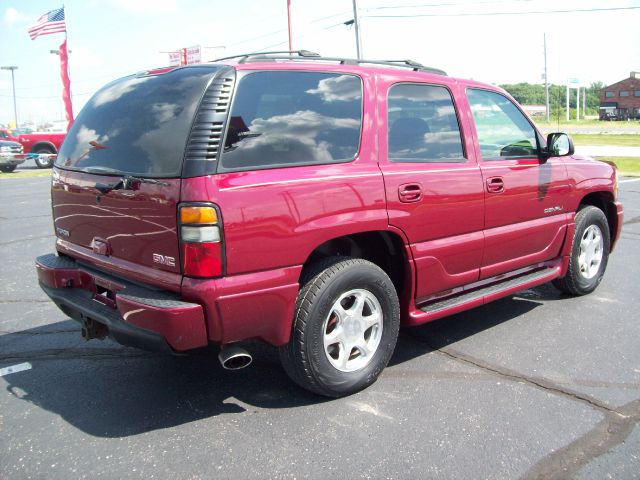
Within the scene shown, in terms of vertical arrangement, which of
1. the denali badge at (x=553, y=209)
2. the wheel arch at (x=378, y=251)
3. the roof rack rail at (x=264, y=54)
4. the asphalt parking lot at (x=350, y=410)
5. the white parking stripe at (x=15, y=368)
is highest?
the roof rack rail at (x=264, y=54)

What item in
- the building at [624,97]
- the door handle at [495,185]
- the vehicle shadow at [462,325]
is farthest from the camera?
the building at [624,97]

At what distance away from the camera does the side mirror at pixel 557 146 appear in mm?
4602

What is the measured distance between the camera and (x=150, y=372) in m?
3.82

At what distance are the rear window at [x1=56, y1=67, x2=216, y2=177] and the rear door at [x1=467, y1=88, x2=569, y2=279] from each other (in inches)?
83.2

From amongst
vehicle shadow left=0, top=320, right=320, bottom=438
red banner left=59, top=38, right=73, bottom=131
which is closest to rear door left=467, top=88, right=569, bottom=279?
vehicle shadow left=0, top=320, right=320, bottom=438

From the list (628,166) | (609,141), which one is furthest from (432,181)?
(609,141)

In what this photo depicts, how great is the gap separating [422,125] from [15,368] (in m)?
3.12

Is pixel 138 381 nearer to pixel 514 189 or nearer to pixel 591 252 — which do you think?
pixel 514 189

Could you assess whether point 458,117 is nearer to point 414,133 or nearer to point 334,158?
point 414,133

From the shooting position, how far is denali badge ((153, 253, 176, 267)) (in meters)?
2.89

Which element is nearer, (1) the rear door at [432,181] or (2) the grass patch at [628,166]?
(1) the rear door at [432,181]

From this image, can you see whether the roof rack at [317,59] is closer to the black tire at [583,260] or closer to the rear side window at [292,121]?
the rear side window at [292,121]

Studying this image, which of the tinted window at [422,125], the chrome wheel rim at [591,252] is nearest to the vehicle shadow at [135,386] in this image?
the tinted window at [422,125]

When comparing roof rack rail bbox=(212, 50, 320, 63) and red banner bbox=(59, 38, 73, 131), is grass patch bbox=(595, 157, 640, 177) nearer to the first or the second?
roof rack rail bbox=(212, 50, 320, 63)
